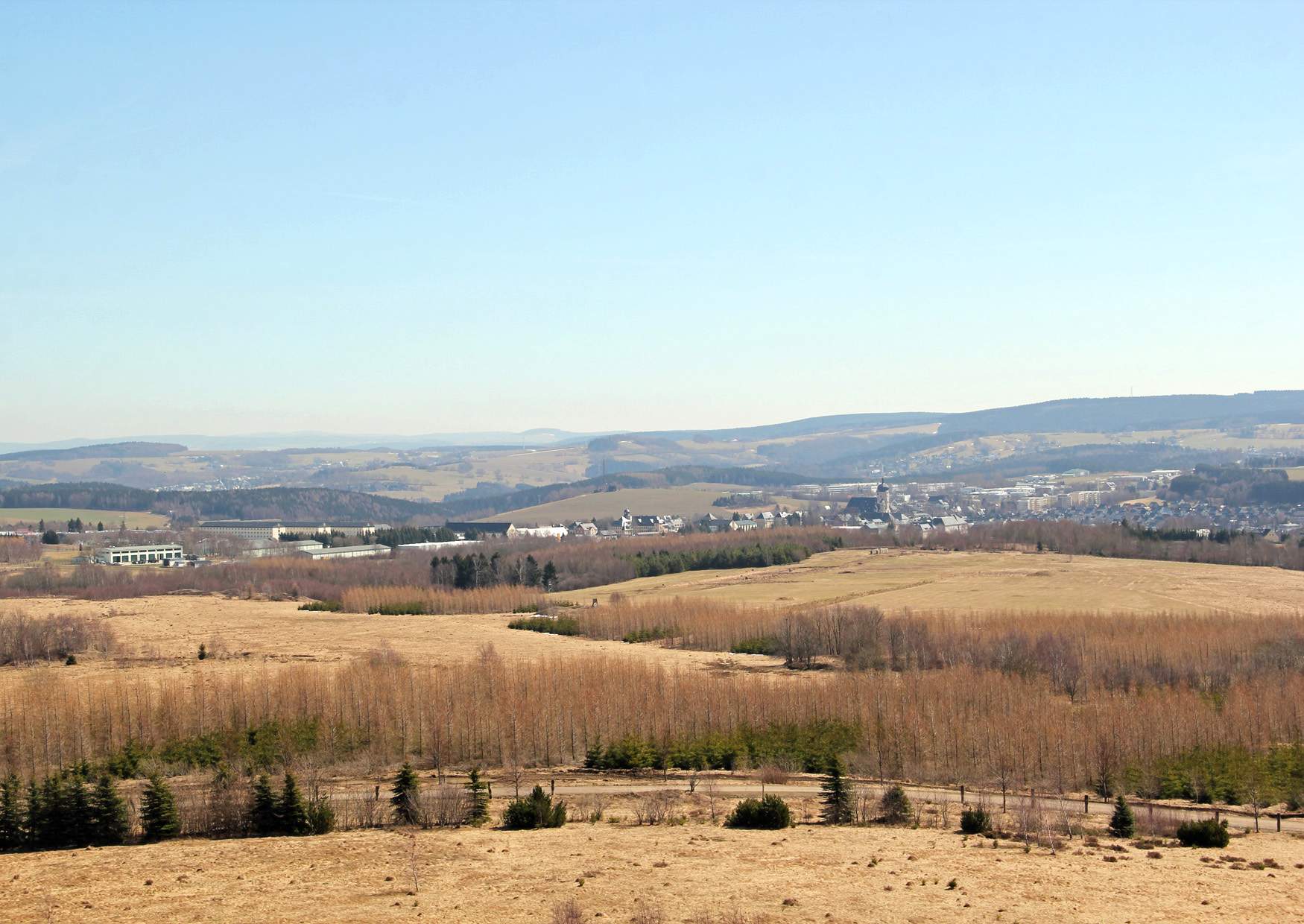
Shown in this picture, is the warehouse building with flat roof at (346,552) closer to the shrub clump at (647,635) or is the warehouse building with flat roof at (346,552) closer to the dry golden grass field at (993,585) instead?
the dry golden grass field at (993,585)

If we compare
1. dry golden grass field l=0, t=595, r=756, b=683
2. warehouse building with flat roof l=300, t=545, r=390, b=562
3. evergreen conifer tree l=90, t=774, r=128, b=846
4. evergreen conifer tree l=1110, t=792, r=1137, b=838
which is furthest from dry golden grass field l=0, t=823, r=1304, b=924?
warehouse building with flat roof l=300, t=545, r=390, b=562

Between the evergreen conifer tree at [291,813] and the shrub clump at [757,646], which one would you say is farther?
the shrub clump at [757,646]

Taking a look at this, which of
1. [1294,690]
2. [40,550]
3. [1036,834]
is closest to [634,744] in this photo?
[1036,834]

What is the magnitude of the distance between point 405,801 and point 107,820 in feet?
33.4

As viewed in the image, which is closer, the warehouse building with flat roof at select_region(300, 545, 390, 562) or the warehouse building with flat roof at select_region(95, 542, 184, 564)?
the warehouse building with flat roof at select_region(95, 542, 184, 564)

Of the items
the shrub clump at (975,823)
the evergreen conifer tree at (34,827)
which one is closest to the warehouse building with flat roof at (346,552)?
the evergreen conifer tree at (34,827)

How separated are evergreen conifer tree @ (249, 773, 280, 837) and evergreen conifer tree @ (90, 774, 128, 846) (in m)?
4.25

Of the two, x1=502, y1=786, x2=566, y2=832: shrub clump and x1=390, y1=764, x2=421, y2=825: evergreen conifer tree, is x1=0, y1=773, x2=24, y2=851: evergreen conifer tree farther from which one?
x1=502, y1=786, x2=566, y2=832: shrub clump

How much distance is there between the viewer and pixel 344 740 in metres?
62.7

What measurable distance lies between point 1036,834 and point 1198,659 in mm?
46396

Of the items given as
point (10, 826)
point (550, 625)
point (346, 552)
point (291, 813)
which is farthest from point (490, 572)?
point (10, 826)

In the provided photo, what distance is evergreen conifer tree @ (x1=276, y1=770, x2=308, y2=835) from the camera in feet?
142

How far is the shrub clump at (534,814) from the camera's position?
44.3m

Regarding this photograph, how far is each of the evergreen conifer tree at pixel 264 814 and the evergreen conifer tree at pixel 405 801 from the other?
169 inches
